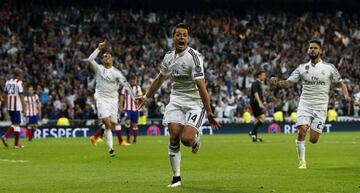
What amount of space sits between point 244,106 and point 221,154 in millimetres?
23088

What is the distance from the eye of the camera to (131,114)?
104 ft

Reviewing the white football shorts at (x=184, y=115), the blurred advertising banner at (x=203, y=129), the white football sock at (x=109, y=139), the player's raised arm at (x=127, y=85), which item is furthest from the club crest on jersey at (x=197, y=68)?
the blurred advertising banner at (x=203, y=129)

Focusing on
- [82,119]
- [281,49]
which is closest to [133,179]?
[82,119]

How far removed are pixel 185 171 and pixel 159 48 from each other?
1279 inches

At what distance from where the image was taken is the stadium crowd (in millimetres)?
43500

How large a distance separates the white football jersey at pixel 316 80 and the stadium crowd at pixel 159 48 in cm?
2295

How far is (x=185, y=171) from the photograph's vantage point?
1705 centimetres

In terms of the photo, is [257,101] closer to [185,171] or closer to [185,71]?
[185,171]

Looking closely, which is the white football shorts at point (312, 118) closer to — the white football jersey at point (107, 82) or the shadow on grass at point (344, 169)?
the shadow on grass at point (344, 169)

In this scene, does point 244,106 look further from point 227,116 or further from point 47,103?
point 47,103

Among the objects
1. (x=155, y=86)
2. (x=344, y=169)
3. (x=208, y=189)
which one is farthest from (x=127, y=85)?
(x=208, y=189)

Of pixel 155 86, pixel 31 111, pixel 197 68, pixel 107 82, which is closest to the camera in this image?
pixel 197 68

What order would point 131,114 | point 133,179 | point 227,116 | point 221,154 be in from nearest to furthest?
1. point 133,179
2. point 221,154
3. point 131,114
4. point 227,116

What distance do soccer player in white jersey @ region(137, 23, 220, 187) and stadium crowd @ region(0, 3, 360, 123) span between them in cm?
2809
